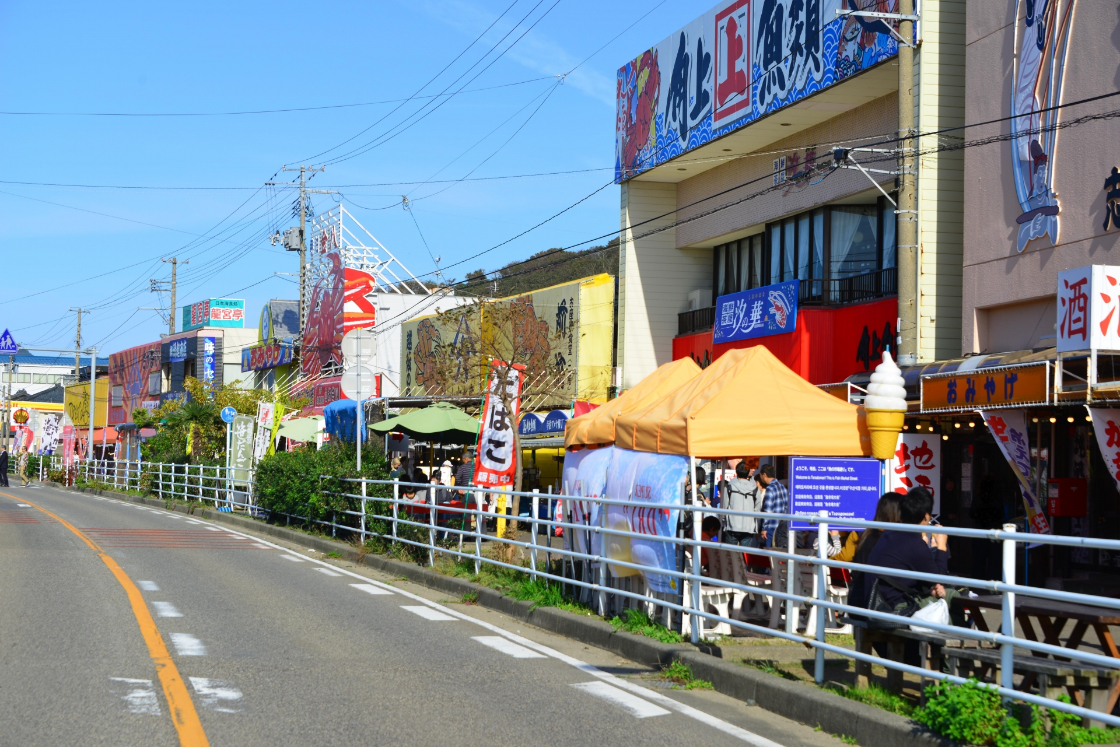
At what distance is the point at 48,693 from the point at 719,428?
6113 millimetres

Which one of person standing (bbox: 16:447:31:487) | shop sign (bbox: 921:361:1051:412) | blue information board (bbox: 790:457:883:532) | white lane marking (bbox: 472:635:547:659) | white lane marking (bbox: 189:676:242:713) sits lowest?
person standing (bbox: 16:447:31:487)

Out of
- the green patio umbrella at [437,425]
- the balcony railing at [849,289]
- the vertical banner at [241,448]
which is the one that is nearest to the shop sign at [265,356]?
the vertical banner at [241,448]

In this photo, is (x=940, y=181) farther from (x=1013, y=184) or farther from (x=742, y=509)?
(x=742, y=509)

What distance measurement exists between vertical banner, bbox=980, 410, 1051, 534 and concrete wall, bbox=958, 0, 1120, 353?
188 cm

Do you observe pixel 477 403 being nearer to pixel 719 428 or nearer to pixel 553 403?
pixel 553 403

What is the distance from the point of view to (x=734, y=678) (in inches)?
320

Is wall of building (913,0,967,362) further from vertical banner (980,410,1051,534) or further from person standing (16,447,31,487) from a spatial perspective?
person standing (16,447,31,487)

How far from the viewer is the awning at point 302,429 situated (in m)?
31.2

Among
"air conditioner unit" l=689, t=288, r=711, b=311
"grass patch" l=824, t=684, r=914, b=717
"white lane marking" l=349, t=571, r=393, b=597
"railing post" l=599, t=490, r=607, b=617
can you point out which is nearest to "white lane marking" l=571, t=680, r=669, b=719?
"grass patch" l=824, t=684, r=914, b=717

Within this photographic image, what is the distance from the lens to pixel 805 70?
21781mm

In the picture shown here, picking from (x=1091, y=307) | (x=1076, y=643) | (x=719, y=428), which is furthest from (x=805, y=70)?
Answer: (x=1076, y=643)

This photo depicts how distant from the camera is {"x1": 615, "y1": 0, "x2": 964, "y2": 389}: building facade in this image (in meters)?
19.3

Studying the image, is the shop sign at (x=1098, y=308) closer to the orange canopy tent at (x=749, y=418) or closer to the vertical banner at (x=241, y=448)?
the orange canopy tent at (x=749, y=418)

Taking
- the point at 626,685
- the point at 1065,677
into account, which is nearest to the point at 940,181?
the point at 626,685
